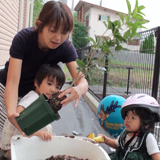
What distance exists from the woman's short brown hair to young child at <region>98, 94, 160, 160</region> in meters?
0.84

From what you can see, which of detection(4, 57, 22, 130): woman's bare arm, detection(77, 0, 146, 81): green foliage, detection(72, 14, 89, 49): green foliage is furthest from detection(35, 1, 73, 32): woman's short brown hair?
detection(72, 14, 89, 49): green foliage

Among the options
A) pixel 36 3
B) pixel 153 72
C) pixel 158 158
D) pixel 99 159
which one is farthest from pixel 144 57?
pixel 36 3

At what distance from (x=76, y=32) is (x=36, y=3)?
9.95m

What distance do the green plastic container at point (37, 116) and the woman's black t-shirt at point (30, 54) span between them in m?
0.51

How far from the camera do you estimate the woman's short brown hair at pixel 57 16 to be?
1.38m

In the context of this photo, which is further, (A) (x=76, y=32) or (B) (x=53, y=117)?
(A) (x=76, y=32)

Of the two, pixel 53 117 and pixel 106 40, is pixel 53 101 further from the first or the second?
pixel 106 40

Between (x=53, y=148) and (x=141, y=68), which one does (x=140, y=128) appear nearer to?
(x=53, y=148)

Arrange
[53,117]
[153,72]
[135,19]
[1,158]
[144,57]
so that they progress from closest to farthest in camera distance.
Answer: [53,117] → [135,19] → [1,158] → [153,72] → [144,57]

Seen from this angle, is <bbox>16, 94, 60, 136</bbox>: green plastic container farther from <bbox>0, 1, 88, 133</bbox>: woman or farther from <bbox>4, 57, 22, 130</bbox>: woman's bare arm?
<bbox>4, 57, 22, 130</bbox>: woman's bare arm

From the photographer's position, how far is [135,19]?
4.23 feet

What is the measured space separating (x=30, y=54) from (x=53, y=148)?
741 millimetres

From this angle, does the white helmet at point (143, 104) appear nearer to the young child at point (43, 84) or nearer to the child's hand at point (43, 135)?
the young child at point (43, 84)

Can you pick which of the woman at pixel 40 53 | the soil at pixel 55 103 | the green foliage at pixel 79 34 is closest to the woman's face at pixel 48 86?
the woman at pixel 40 53
